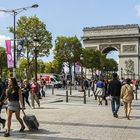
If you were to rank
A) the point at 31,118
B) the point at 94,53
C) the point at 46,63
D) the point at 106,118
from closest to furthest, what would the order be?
the point at 31,118, the point at 106,118, the point at 94,53, the point at 46,63

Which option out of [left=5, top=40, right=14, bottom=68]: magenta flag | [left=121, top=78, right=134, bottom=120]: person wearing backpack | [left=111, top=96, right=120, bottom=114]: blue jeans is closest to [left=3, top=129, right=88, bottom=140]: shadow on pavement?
[left=121, top=78, right=134, bottom=120]: person wearing backpack

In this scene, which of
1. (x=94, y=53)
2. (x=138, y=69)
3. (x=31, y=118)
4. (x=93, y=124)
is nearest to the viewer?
(x=31, y=118)

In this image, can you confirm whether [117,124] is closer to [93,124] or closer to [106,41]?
[93,124]

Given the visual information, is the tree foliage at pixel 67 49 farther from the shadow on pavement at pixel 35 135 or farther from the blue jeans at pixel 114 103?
the shadow on pavement at pixel 35 135

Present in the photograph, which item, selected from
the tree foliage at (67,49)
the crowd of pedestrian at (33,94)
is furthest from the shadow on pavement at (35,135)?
the tree foliage at (67,49)

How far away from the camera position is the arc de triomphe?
13238cm

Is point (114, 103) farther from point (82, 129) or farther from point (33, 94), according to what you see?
point (33, 94)

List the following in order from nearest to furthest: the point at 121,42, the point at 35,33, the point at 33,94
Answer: the point at 33,94, the point at 35,33, the point at 121,42

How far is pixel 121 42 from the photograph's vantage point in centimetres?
13725

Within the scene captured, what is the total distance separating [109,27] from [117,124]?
122 m

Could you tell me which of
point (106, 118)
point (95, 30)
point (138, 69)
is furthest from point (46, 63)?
point (106, 118)

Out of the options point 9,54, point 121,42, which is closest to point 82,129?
point 9,54

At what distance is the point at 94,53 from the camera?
12331 centimetres

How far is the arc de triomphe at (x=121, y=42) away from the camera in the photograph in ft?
434
